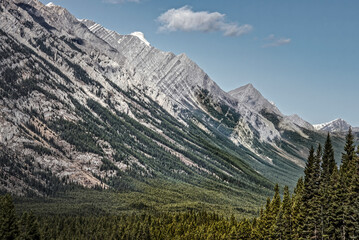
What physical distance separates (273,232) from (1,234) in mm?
70589

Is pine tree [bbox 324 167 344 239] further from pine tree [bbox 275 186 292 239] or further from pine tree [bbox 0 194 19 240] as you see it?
pine tree [bbox 0 194 19 240]

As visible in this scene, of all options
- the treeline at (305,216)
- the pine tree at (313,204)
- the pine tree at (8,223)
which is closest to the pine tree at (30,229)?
the treeline at (305,216)

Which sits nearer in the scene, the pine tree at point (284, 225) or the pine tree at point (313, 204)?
the pine tree at point (313, 204)

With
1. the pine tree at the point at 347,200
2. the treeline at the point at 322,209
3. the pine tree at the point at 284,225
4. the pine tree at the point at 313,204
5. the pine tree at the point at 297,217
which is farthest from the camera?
the pine tree at the point at 284,225

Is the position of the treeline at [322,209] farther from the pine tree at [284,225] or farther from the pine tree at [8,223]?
the pine tree at [8,223]

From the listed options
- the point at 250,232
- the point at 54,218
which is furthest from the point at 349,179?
the point at 54,218

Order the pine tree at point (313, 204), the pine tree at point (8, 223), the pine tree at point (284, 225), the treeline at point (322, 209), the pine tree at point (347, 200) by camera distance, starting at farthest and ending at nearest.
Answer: the pine tree at point (8, 223) → the pine tree at point (284, 225) → the pine tree at point (313, 204) → the treeline at point (322, 209) → the pine tree at point (347, 200)

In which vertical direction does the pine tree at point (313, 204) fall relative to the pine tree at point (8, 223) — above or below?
above

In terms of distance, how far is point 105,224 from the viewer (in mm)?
183875

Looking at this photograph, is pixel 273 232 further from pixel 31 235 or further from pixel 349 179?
pixel 31 235

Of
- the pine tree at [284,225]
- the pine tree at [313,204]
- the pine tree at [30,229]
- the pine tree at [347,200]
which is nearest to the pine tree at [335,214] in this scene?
the pine tree at [347,200]

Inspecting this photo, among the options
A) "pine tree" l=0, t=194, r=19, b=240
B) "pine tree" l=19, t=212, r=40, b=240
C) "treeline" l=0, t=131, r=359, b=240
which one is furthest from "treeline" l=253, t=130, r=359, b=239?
"pine tree" l=0, t=194, r=19, b=240

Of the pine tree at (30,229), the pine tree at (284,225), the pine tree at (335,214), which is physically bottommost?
the pine tree at (30,229)

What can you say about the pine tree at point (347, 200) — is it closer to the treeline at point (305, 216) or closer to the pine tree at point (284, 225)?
the treeline at point (305, 216)
